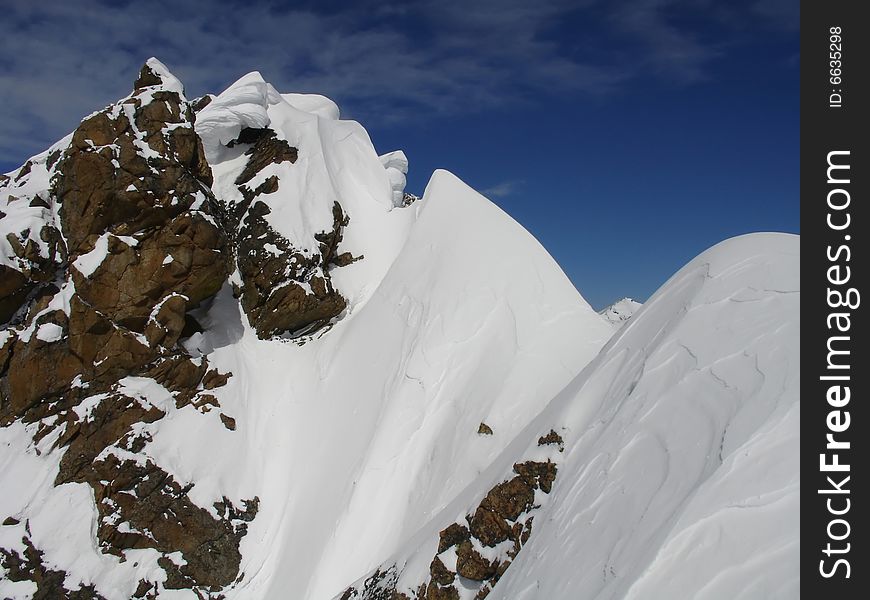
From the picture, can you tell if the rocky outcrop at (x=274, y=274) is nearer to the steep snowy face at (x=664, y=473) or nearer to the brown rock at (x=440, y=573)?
the steep snowy face at (x=664, y=473)

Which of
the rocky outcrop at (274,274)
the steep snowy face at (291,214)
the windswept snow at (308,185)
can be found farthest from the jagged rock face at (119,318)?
the windswept snow at (308,185)

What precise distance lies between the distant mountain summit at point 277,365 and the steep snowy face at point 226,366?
0.08m

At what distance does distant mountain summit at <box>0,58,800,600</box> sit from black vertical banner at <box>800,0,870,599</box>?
2.19 m

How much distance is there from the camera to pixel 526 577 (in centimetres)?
694

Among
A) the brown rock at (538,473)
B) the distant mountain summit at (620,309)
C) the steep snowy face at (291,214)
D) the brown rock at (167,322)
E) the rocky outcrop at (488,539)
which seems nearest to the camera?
the rocky outcrop at (488,539)

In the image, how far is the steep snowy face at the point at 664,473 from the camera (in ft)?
16.7

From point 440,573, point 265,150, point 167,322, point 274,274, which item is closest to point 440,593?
point 440,573

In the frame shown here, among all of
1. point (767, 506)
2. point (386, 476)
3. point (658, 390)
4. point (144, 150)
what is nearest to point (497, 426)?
point (386, 476)

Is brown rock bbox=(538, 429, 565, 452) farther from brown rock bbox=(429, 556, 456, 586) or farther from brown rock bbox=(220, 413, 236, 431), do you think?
brown rock bbox=(220, 413, 236, 431)

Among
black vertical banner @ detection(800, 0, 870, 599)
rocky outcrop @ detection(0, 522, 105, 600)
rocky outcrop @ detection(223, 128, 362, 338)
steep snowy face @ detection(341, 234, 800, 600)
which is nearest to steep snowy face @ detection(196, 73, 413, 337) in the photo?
rocky outcrop @ detection(223, 128, 362, 338)

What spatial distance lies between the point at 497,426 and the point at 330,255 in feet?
39.3

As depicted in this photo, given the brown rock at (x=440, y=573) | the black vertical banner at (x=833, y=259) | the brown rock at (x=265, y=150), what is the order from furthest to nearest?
1. the brown rock at (x=265, y=150)
2. the brown rock at (x=440, y=573)
3. the black vertical banner at (x=833, y=259)

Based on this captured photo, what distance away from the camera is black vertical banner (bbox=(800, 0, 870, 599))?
504 centimetres

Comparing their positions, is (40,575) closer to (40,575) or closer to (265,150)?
(40,575)
